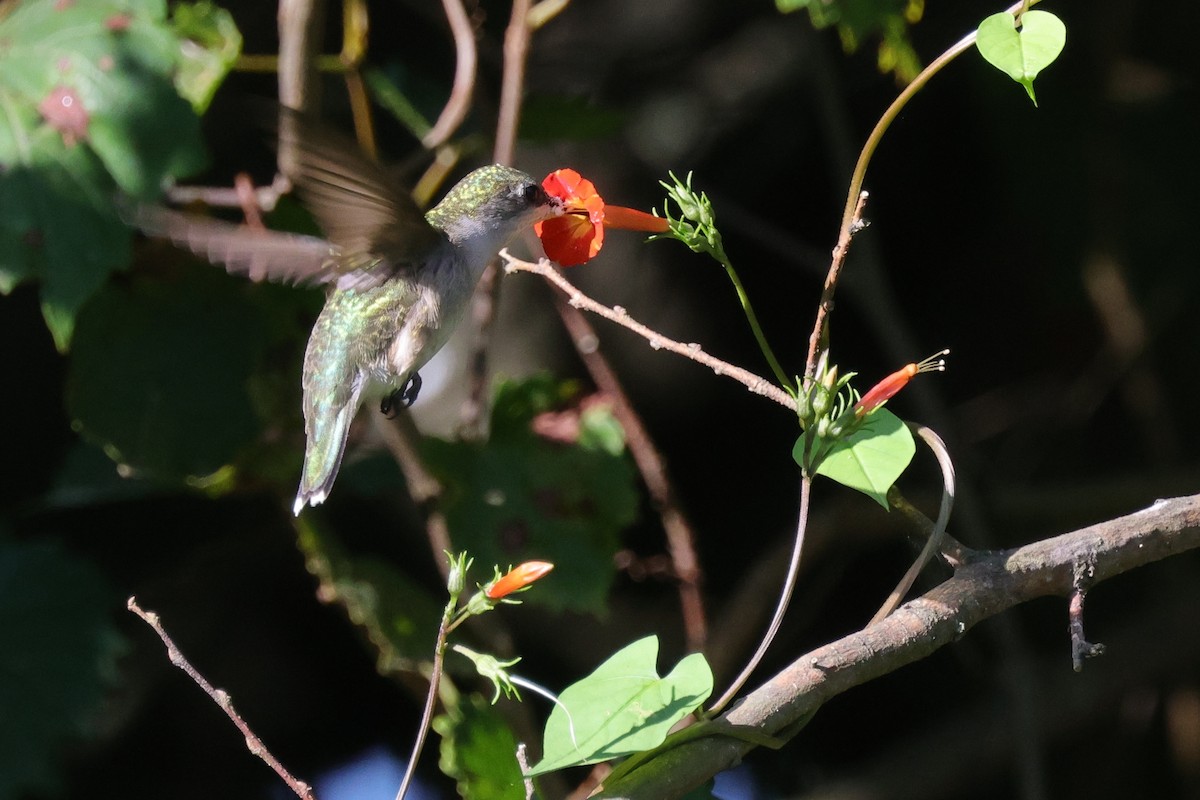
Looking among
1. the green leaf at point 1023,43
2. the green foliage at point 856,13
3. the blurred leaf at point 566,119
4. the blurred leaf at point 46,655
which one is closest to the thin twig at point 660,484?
the blurred leaf at point 566,119

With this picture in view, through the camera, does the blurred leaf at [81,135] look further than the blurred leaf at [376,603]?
No

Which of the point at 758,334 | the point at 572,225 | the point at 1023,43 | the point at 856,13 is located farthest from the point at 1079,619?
the point at 856,13

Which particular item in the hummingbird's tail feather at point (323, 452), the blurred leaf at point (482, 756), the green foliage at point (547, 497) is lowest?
the green foliage at point (547, 497)

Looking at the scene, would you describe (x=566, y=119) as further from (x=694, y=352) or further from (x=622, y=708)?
(x=622, y=708)

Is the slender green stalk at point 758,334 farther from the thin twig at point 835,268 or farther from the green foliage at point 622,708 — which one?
the green foliage at point 622,708

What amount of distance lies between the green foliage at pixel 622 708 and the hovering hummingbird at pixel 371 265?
940mm

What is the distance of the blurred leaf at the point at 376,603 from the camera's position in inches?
136

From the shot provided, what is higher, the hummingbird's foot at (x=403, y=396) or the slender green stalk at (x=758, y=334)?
the slender green stalk at (x=758, y=334)

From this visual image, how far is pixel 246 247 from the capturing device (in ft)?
9.04

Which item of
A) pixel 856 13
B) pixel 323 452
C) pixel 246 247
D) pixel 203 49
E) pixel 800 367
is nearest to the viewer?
pixel 246 247

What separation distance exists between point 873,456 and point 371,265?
1356 millimetres

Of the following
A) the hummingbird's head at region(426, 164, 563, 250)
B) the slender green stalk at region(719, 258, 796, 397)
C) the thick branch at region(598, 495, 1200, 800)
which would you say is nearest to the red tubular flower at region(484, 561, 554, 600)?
the thick branch at region(598, 495, 1200, 800)

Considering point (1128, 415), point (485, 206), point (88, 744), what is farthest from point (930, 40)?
point (88, 744)

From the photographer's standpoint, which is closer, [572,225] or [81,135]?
[572,225]
